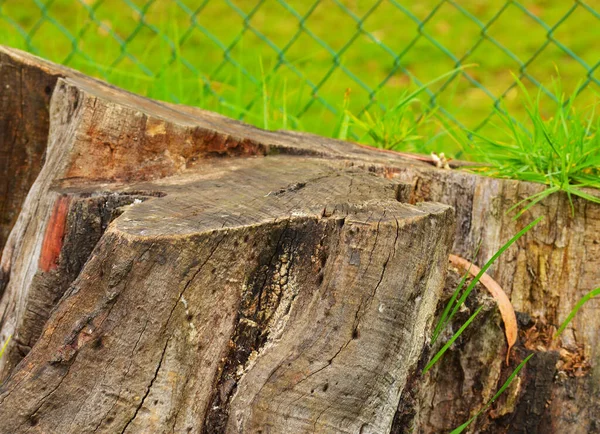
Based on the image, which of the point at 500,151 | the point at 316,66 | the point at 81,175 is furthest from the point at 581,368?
the point at 316,66

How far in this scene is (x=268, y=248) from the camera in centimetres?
141

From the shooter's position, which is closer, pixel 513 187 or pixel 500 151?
pixel 513 187

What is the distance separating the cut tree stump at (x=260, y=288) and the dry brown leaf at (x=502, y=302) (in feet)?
0.07

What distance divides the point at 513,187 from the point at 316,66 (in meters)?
3.06

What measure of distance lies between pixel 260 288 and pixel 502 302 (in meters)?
0.61

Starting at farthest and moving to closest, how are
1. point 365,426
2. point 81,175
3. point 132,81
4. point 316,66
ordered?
point 316,66 → point 132,81 → point 81,175 → point 365,426

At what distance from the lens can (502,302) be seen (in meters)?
1.73

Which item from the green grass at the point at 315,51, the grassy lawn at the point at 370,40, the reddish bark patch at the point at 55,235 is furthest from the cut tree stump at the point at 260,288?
the grassy lawn at the point at 370,40

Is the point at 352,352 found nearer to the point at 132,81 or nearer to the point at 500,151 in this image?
the point at 500,151

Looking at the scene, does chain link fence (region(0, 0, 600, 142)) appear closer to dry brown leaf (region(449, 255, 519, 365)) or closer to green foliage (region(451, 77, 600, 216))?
green foliage (region(451, 77, 600, 216))

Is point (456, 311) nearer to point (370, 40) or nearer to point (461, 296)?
point (461, 296)

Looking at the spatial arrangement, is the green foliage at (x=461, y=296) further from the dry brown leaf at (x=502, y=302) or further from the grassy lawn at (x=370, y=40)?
the grassy lawn at (x=370, y=40)

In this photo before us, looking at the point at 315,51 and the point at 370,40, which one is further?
the point at 315,51

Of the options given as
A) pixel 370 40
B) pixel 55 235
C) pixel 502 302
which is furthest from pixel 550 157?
pixel 370 40
